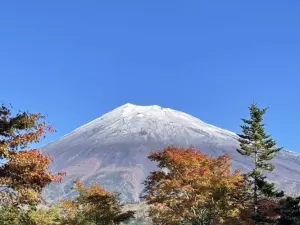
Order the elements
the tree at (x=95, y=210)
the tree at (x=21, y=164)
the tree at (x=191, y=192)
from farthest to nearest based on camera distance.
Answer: the tree at (x=95, y=210) → the tree at (x=191, y=192) → the tree at (x=21, y=164)

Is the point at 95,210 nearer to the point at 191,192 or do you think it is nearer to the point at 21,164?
the point at 191,192

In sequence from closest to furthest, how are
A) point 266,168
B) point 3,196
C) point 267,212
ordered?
point 3,196
point 267,212
point 266,168

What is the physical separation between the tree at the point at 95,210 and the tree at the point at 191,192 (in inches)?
269

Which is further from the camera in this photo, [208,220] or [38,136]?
[208,220]

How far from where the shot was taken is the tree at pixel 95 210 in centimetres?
4734

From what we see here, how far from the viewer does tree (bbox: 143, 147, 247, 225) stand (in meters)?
40.4

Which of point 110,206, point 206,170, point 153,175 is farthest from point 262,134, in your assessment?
point 110,206

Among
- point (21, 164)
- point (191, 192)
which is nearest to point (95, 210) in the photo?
point (191, 192)

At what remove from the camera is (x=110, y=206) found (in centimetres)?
4834

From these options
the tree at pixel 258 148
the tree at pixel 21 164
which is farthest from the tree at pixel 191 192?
the tree at pixel 21 164

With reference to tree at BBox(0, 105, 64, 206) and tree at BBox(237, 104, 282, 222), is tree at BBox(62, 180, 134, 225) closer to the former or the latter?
tree at BBox(237, 104, 282, 222)

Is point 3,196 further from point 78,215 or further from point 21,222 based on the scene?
point 78,215

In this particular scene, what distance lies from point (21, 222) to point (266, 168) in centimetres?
2691

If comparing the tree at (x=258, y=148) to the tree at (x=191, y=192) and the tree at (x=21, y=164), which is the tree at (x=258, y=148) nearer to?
the tree at (x=191, y=192)
